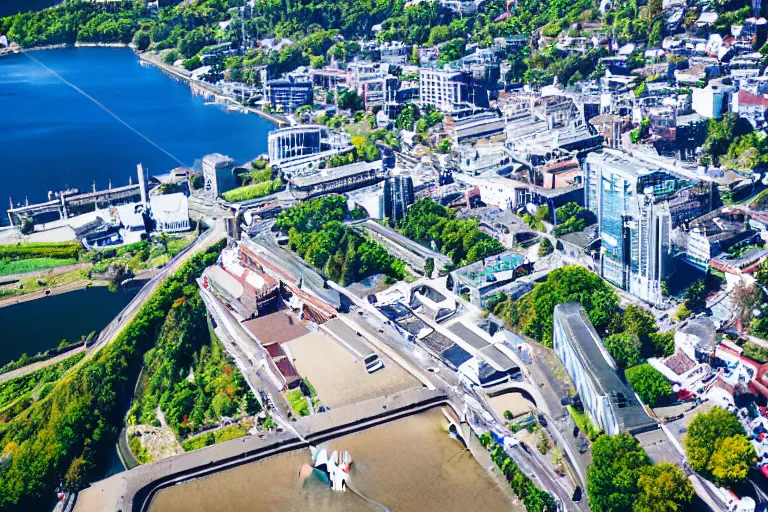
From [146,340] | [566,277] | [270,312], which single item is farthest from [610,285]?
[146,340]

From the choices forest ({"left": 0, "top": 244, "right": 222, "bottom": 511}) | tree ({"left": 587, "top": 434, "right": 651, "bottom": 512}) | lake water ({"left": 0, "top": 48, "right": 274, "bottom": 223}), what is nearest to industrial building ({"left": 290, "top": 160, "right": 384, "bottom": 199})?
lake water ({"left": 0, "top": 48, "right": 274, "bottom": 223})

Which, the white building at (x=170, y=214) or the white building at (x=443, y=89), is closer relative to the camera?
the white building at (x=170, y=214)

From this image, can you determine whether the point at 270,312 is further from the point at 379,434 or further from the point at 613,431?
the point at 613,431

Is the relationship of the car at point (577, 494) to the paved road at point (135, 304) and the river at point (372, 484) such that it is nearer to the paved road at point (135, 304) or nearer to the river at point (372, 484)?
the river at point (372, 484)

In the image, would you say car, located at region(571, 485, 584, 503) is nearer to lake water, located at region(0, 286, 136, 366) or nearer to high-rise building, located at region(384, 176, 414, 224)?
high-rise building, located at region(384, 176, 414, 224)

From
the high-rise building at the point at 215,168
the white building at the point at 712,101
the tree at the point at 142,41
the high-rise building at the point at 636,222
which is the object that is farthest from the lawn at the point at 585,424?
the tree at the point at 142,41

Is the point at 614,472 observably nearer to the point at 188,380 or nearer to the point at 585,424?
the point at 585,424
